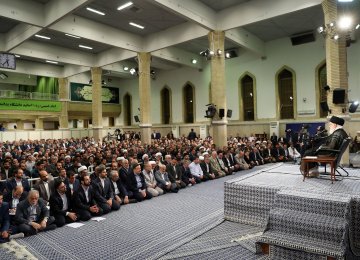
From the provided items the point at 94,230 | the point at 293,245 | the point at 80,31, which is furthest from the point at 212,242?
the point at 80,31

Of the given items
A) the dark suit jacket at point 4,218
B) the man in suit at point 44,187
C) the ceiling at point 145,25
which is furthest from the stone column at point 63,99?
the dark suit jacket at point 4,218

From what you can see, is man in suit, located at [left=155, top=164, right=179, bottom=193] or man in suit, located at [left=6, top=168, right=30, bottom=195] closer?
man in suit, located at [left=6, top=168, right=30, bottom=195]

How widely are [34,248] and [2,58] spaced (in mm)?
9890

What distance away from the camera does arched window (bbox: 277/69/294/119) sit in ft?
52.0

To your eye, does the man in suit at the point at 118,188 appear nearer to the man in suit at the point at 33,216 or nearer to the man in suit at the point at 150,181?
the man in suit at the point at 150,181

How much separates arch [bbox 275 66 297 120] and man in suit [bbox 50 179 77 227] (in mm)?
13553

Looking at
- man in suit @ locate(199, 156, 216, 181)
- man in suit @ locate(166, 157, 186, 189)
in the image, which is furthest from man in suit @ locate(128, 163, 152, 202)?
man in suit @ locate(199, 156, 216, 181)

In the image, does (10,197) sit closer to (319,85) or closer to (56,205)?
(56,205)

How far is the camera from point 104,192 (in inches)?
221

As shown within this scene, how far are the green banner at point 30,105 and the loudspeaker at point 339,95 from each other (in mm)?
17884

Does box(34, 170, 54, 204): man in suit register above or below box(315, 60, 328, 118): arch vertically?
below

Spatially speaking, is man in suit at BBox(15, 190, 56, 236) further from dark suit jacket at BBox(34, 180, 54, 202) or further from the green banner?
the green banner

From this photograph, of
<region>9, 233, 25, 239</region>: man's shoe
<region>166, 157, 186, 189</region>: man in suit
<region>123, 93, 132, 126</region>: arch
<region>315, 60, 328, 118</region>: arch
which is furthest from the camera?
<region>123, 93, 132, 126</region>: arch

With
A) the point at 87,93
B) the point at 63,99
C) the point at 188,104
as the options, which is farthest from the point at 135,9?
the point at 87,93
